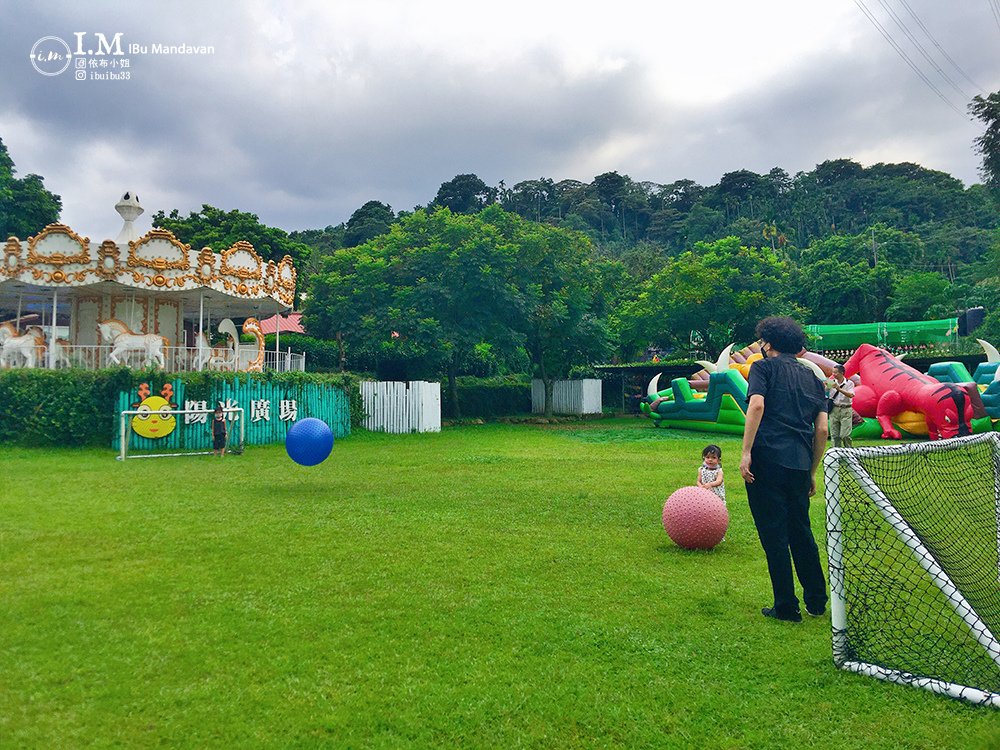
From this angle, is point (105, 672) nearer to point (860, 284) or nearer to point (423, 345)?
point (423, 345)

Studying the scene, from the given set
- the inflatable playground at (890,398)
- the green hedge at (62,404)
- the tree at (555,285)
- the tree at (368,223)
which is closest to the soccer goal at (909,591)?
the inflatable playground at (890,398)

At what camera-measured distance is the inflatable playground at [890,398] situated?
18188 millimetres

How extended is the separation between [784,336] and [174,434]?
671 inches

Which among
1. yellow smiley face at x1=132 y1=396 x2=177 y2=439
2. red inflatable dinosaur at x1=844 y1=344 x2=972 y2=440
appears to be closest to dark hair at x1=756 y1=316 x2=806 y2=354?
red inflatable dinosaur at x1=844 y1=344 x2=972 y2=440

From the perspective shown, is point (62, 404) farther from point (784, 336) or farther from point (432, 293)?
point (784, 336)

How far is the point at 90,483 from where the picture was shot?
1198cm

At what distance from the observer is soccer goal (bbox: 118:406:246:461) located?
58.0 feet

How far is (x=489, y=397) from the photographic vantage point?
33.4 metres

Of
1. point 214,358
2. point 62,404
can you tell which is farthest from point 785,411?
point 214,358

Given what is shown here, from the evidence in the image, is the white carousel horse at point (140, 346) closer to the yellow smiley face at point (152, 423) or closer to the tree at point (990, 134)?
the yellow smiley face at point (152, 423)

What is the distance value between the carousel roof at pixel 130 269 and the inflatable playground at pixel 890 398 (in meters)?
15.6

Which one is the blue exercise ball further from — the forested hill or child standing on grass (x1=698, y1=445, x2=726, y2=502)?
the forested hill

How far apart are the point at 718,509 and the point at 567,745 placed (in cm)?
418

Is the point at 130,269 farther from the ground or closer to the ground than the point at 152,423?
farther from the ground
